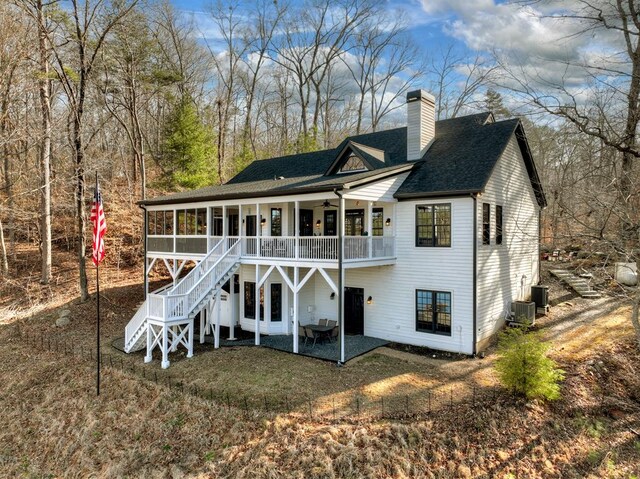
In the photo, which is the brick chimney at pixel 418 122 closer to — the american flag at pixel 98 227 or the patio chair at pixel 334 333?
the patio chair at pixel 334 333

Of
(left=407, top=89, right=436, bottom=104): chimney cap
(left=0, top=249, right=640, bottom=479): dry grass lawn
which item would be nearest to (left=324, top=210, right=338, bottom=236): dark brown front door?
(left=0, top=249, right=640, bottom=479): dry grass lawn

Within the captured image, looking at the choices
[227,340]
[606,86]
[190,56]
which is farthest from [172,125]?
[606,86]

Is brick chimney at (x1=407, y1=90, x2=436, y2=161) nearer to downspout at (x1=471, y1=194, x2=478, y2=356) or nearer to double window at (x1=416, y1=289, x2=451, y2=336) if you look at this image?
downspout at (x1=471, y1=194, x2=478, y2=356)

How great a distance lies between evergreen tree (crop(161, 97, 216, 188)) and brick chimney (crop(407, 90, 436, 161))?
1615 centimetres

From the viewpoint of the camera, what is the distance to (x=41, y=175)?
18484 millimetres

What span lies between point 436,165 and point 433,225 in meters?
2.63

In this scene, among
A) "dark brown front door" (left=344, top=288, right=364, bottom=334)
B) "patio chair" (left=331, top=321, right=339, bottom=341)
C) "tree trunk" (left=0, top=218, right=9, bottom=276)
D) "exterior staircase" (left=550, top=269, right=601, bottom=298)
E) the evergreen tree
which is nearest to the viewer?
"patio chair" (left=331, top=321, right=339, bottom=341)

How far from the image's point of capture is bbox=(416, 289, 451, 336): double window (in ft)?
42.5

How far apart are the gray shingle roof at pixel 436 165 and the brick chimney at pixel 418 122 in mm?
395

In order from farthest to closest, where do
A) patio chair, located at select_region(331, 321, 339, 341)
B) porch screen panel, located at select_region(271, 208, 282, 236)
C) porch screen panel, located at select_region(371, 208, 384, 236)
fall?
1. porch screen panel, located at select_region(271, 208, 282, 236)
2. porch screen panel, located at select_region(371, 208, 384, 236)
3. patio chair, located at select_region(331, 321, 339, 341)

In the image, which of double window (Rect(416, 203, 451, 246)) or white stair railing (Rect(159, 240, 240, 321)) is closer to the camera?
white stair railing (Rect(159, 240, 240, 321))

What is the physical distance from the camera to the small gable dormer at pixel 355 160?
15.2 metres

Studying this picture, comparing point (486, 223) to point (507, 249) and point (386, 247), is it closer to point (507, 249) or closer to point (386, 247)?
point (507, 249)

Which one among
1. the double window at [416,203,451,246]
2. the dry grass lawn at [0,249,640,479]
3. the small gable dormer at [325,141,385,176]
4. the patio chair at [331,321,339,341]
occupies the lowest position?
the dry grass lawn at [0,249,640,479]
